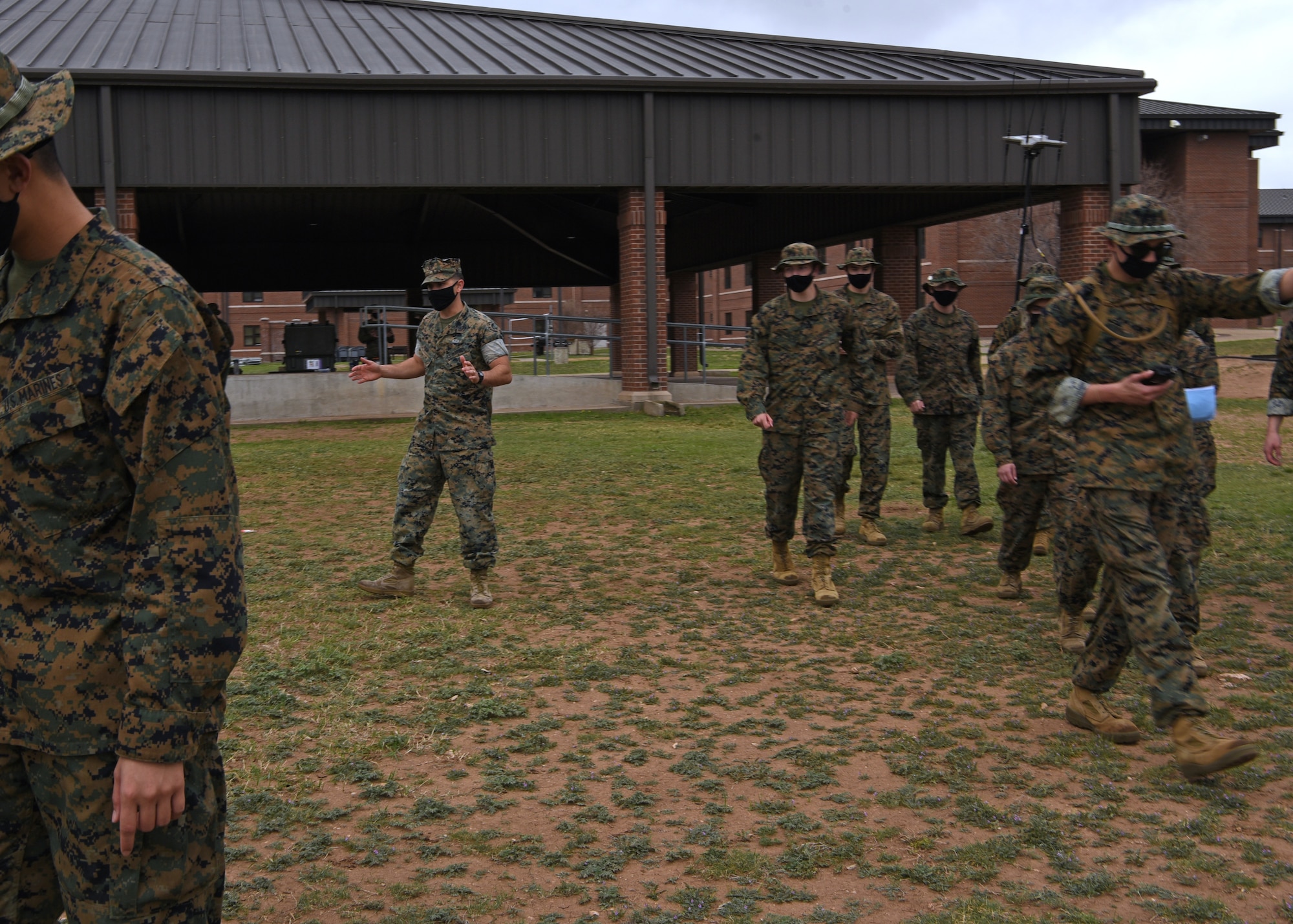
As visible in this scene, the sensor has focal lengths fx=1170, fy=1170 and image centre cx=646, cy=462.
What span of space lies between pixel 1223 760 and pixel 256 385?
2129 cm

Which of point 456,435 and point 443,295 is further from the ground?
point 443,295

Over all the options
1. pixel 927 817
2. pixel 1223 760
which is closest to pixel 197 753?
pixel 927 817

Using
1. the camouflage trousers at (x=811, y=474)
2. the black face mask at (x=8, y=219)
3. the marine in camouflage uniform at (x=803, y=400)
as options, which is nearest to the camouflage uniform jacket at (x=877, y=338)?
the marine in camouflage uniform at (x=803, y=400)

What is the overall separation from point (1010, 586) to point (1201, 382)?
2.03m

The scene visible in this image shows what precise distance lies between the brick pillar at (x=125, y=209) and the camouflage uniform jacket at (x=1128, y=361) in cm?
1815

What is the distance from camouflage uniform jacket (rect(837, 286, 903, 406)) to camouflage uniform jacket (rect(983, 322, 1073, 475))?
2114mm

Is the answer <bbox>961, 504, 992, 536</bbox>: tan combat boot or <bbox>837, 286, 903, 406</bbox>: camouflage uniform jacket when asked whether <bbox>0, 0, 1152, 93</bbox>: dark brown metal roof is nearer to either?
<bbox>837, 286, 903, 406</bbox>: camouflage uniform jacket

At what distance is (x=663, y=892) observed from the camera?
3646mm

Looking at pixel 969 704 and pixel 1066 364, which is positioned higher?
pixel 1066 364

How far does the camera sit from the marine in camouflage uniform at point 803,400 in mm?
7605

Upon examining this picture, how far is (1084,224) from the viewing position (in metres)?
22.0

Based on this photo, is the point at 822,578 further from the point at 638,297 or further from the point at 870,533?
the point at 638,297

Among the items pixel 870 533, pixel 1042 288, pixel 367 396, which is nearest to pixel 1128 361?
pixel 1042 288

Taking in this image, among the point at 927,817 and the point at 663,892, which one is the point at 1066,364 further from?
the point at 663,892
